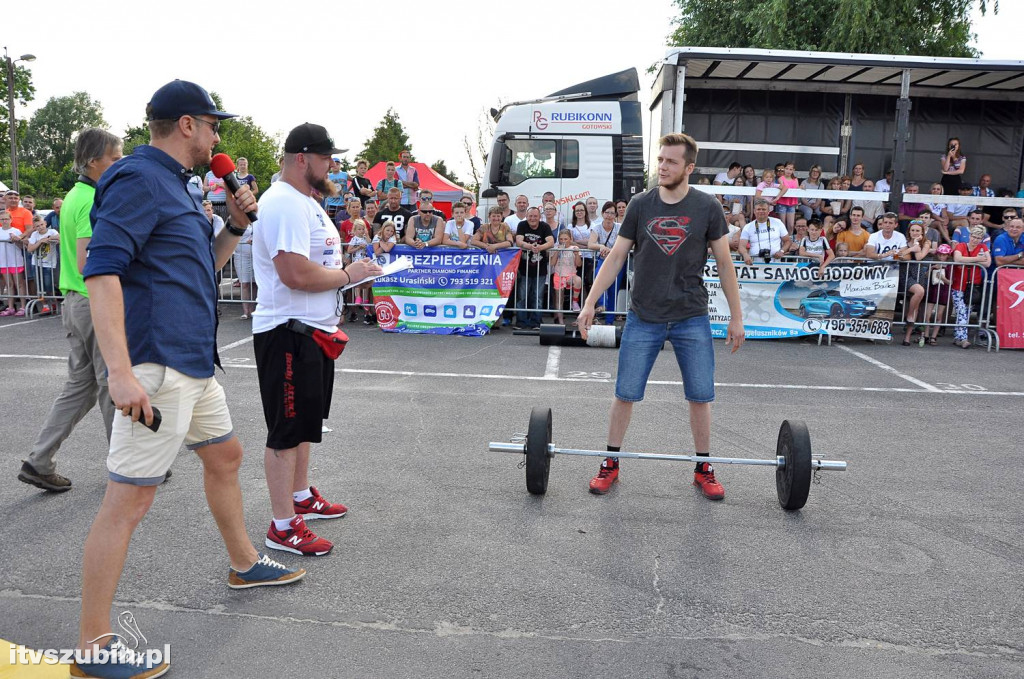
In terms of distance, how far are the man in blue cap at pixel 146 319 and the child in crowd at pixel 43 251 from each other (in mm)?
10909

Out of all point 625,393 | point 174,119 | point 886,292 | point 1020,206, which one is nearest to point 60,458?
point 174,119

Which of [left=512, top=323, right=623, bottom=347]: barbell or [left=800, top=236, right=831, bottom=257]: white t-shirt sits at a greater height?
[left=800, top=236, right=831, bottom=257]: white t-shirt

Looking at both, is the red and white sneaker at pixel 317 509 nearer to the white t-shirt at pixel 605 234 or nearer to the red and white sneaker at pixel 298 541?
the red and white sneaker at pixel 298 541

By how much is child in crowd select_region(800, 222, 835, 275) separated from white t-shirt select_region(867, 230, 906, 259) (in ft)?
2.03

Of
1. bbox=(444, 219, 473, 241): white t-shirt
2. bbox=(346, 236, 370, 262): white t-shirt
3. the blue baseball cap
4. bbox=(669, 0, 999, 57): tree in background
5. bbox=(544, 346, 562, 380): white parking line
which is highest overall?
bbox=(669, 0, 999, 57): tree in background

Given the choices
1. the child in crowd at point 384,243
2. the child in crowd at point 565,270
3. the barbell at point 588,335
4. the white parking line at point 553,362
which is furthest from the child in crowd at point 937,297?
the child in crowd at point 384,243

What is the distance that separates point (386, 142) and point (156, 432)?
60.0m

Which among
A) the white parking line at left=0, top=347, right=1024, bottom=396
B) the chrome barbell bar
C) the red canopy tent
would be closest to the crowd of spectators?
the white parking line at left=0, top=347, right=1024, bottom=396

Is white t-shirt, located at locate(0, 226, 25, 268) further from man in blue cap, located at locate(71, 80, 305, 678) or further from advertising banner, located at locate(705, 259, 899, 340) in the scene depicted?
man in blue cap, located at locate(71, 80, 305, 678)

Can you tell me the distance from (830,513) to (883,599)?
102cm

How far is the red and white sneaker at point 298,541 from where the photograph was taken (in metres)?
3.58

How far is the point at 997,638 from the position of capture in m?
2.94

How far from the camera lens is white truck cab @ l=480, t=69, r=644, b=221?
44.1ft

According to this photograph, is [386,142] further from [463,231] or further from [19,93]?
[463,231]
